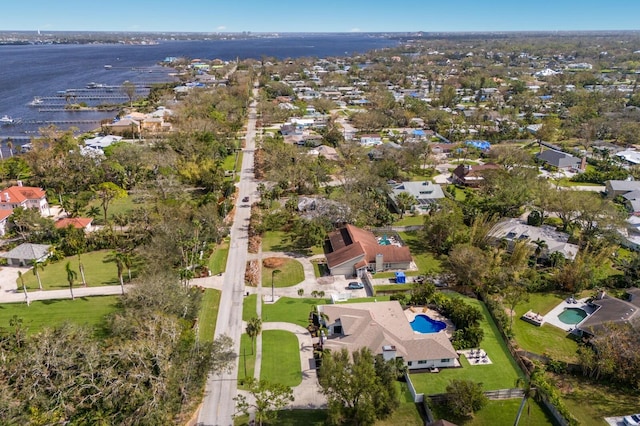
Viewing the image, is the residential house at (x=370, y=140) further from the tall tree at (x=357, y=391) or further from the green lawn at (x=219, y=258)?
the tall tree at (x=357, y=391)

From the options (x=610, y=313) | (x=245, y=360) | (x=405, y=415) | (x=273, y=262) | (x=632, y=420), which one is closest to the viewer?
(x=632, y=420)

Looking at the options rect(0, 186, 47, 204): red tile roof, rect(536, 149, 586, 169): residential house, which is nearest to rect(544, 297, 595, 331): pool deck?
rect(536, 149, 586, 169): residential house

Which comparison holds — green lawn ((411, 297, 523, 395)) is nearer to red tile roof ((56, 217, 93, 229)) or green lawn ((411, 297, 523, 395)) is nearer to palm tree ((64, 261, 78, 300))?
palm tree ((64, 261, 78, 300))

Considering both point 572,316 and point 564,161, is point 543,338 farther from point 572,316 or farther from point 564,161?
point 564,161

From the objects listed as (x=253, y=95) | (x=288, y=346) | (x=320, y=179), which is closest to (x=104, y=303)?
(x=288, y=346)

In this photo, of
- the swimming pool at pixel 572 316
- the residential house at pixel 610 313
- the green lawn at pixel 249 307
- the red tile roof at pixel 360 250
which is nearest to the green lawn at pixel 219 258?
the green lawn at pixel 249 307

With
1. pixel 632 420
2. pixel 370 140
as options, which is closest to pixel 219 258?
pixel 632 420

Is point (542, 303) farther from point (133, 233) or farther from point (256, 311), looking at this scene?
point (133, 233)
